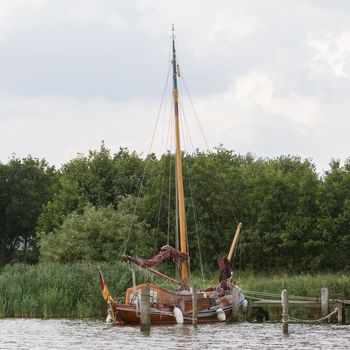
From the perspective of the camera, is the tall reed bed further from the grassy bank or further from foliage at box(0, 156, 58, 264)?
foliage at box(0, 156, 58, 264)

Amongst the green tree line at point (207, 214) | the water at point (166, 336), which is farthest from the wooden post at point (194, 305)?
the green tree line at point (207, 214)

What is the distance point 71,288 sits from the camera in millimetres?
55938

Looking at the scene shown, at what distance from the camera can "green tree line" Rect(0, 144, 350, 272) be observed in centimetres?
7875

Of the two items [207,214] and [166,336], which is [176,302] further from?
[207,214]

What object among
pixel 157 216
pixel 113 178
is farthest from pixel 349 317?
pixel 113 178

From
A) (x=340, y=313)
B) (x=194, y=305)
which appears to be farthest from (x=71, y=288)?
(x=340, y=313)

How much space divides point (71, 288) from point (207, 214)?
30.9m

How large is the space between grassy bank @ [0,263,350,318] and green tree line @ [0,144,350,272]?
15.9 meters

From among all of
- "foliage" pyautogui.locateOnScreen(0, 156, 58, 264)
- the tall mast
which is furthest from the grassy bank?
"foliage" pyautogui.locateOnScreen(0, 156, 58, 264)

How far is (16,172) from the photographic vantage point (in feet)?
390

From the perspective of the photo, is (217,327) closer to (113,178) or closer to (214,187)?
(214,187)

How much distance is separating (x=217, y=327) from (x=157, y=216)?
35.9 metres

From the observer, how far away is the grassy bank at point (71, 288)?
5541cm

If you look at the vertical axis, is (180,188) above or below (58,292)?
above
